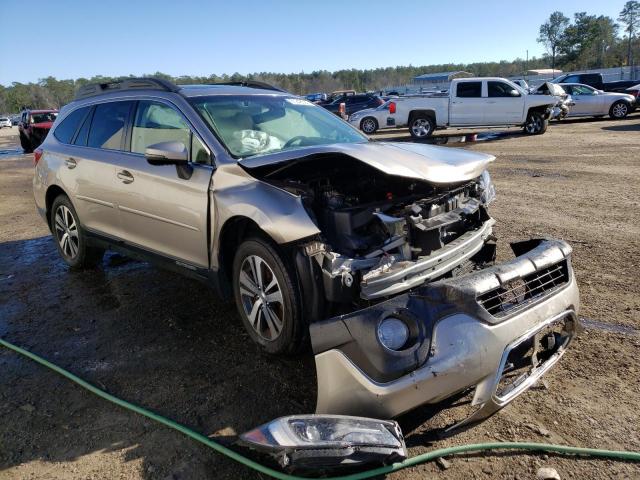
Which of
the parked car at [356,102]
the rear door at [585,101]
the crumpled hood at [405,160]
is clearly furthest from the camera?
the parked car at [356,102]

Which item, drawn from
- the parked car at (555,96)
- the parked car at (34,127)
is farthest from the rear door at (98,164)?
the parked car at (34,127)

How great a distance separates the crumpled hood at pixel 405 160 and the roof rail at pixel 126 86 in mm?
1303

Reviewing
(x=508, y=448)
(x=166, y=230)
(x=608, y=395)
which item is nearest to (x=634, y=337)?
(x=608, y=395)

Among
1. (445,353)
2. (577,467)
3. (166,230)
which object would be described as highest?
(166,230)

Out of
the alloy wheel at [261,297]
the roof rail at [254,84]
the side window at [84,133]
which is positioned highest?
the roof rail at [254,84]

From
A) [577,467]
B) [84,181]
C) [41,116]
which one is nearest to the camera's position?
[577,467]

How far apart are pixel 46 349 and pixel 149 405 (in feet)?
4.38

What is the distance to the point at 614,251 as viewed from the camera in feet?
16.6

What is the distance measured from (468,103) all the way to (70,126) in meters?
14.4

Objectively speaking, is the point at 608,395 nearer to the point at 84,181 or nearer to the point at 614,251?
the point at 614,251

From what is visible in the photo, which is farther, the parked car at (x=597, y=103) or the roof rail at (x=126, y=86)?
the parked car at (x=597, y=103)

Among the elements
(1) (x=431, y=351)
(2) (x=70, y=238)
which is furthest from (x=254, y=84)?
(1) (x=431, y=351)

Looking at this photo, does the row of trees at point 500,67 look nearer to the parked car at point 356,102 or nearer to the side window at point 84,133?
the parked car at point 356,102

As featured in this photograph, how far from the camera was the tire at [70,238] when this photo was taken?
530cm
